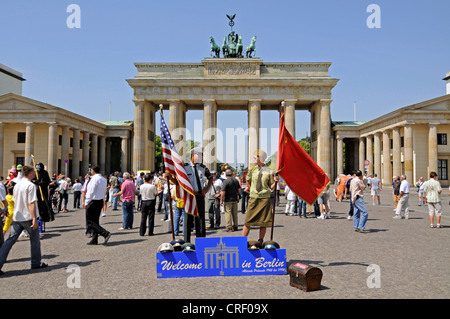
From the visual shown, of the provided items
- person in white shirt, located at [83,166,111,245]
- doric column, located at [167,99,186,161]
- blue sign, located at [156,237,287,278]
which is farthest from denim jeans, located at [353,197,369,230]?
doric column, located at [167,99,186,161]

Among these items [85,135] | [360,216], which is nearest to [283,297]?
[360,216]

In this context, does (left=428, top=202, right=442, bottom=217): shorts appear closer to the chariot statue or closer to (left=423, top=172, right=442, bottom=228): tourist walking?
(left=423, top=172, right=442, bottom=228): tourist walking

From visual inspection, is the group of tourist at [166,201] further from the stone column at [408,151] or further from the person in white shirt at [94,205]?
the stone column at [408,151]

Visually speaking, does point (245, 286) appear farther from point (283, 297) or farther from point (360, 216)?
point (360, 216)

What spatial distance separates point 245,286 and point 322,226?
8014 millimetres

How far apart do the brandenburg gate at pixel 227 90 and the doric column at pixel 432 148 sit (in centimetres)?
1318

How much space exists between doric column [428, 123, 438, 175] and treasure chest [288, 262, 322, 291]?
44.3m

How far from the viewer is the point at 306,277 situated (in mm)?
5633

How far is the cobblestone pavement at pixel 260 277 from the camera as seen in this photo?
5.65m

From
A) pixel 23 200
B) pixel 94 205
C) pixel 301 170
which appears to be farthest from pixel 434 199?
pixel 23 200

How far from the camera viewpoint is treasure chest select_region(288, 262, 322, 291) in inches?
222

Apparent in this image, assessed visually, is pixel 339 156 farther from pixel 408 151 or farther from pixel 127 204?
pixel 127 204

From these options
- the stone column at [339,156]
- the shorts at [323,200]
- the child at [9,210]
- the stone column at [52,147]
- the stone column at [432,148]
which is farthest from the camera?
the stone column at [339,156]

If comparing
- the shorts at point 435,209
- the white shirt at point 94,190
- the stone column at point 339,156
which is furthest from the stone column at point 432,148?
the white shirt at point 94,190
